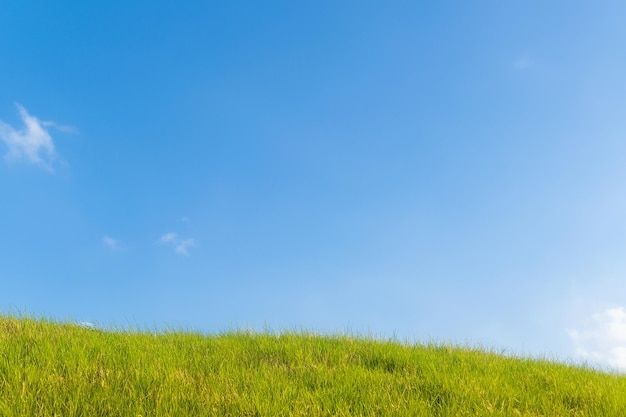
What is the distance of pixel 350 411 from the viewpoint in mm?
6145

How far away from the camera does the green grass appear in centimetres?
592

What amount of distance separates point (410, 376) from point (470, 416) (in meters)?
1.43

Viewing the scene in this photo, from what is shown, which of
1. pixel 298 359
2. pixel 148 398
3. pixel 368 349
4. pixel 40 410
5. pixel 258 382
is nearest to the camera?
pixel 40 410

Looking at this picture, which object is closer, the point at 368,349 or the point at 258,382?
the point at 258,382

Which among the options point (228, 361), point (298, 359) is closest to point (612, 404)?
point (298, 359)

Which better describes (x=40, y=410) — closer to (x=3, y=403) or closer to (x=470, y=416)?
(x=3, y=403)

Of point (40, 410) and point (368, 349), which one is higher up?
point (368, 349)

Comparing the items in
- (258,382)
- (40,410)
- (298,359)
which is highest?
(298,359)

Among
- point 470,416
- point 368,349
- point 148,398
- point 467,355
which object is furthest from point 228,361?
point 467,355

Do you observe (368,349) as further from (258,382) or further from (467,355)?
(258,382)

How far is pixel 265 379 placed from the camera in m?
6.81

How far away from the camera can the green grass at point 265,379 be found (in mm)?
5918

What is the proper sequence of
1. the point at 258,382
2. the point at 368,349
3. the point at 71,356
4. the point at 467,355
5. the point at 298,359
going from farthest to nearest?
the point at 467,355 < the point at 368,349 < the point at 298,359 < the point at 71,356 < the point at 258,382

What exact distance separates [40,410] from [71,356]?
6.03ft
